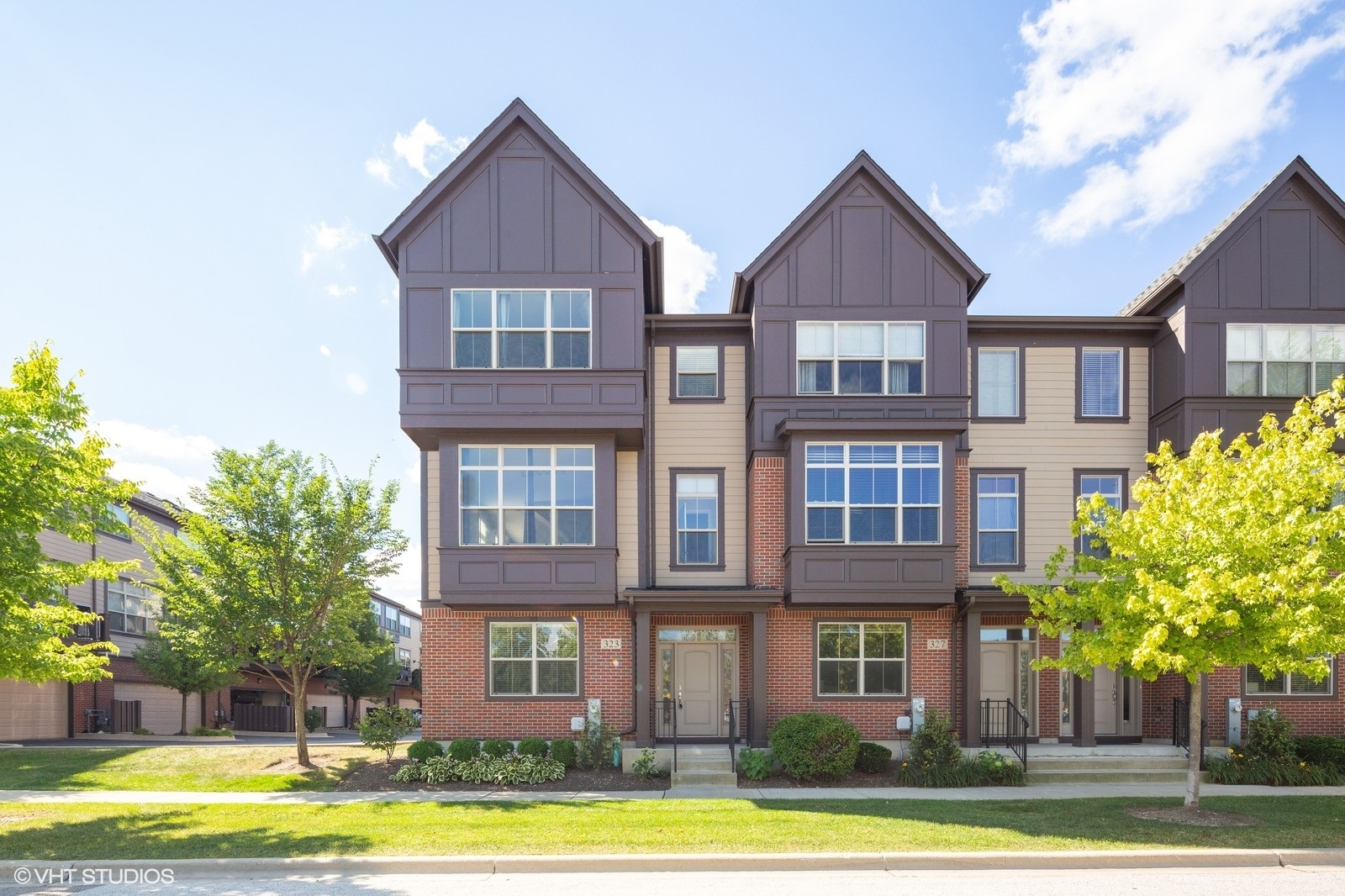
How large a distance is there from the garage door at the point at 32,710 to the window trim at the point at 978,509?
24.1 m

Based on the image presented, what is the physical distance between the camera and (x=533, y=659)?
17.6 meters

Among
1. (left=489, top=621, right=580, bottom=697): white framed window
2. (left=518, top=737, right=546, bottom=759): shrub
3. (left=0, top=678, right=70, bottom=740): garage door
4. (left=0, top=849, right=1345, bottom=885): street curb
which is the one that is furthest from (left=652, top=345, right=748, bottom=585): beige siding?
(left=0, top=678, right=70, bottom=740): garage door

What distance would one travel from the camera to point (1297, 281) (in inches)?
717

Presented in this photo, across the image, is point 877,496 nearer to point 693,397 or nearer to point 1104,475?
point 693,397

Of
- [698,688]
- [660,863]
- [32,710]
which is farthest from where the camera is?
[32,710]

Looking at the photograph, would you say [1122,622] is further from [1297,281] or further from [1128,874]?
[1297,281]

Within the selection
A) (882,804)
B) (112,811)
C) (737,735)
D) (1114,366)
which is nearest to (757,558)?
(737,735)

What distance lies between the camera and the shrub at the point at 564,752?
1636 centimetres

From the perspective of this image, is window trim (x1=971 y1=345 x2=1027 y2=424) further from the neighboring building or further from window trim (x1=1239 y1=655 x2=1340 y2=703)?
window trim (x1=1239 y1=655 x2=1340 y2=703)

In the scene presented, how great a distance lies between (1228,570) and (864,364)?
25.6ft

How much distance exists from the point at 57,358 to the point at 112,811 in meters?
6.31

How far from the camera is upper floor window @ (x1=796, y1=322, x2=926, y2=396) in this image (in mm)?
18078

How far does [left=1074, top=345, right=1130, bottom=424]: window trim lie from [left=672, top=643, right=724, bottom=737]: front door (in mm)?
8952

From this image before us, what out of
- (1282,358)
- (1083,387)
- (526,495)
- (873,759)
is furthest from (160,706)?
(1282,358)
